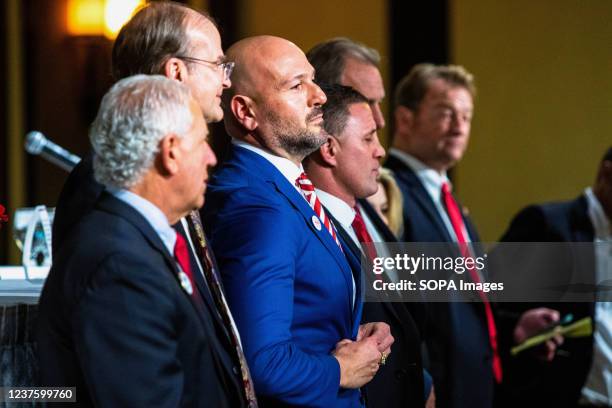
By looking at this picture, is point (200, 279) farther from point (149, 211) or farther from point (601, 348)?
point (601, 348)

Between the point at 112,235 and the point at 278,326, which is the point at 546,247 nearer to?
the point at 278,326

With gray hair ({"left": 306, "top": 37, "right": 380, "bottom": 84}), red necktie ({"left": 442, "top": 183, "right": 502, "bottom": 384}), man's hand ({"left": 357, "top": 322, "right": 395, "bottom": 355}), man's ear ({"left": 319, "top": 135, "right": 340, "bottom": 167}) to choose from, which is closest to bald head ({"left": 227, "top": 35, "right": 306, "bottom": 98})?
man's ear ({"left": 319, "top": 135, "right": 340, "bottom": 167})

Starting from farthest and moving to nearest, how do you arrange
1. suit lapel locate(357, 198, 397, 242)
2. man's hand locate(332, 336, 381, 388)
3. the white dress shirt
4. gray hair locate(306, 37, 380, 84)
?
the white dress shirt → gray hair locate(306, 37, 380, 84) → suit lapel locate(357, 198, 397, 242) → man's hand locate(332, 336, 381, 388)

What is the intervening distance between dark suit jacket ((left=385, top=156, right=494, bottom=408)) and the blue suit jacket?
1.21 meters

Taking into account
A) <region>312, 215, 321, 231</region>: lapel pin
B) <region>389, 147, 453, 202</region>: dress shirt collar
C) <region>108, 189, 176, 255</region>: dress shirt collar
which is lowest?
<region>389, 147, 453, 202</region>: dress shirt collar

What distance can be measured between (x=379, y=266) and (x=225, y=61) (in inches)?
31.1

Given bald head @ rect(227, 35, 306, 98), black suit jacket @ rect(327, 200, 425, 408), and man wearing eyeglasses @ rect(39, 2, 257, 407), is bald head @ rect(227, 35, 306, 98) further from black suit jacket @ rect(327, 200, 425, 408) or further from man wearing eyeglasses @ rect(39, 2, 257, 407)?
black suit jacket @ rect(327, 200, 425, 408)

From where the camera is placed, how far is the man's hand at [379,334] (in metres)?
2.41

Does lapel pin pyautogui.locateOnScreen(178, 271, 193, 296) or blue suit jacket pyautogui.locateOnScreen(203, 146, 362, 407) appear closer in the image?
A: lapel pin pyautogui.locateOnScreen(178, 271, 193, 296)

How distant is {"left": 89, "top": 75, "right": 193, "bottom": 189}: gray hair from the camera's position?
5.94 ft

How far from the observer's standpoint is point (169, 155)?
6.01 feet

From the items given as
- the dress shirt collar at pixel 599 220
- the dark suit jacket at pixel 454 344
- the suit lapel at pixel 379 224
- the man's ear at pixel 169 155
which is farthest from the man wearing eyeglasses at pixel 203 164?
the dress shirt collar at pixel 599 220

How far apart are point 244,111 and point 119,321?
2.88 feet

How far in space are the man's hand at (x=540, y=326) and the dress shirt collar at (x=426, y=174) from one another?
1.78 feet
